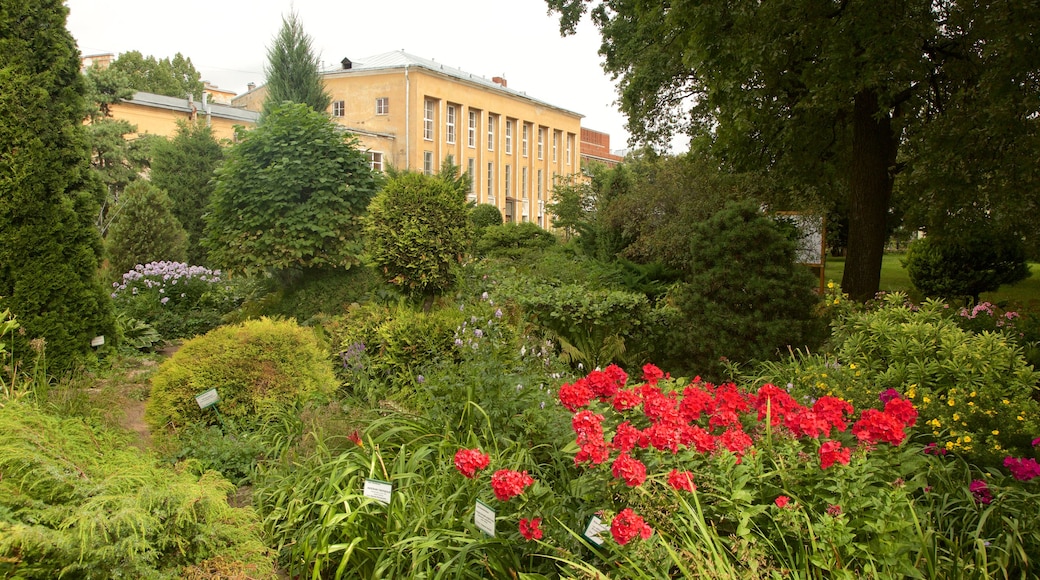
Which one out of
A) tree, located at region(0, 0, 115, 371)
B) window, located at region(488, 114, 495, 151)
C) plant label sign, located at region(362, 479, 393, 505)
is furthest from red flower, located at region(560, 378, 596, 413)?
window, located at region(488, 114, 495, 151)

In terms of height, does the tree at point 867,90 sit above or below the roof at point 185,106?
below

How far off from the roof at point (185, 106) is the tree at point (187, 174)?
7227mm

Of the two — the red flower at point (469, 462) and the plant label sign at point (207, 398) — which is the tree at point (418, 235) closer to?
the plant label sign at point (207, 398)

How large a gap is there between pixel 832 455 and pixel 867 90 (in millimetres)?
8936

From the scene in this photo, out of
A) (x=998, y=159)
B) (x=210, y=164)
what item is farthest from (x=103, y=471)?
(x=210, y=164)

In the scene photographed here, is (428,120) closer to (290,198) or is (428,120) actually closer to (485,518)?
(290,198)

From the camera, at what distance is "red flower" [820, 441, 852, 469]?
2.57 metres

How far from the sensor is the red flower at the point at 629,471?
240 cm

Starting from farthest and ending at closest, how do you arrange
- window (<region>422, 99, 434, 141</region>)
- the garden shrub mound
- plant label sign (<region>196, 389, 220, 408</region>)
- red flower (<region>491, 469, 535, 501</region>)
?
window (<region>422, 99, 434, 141</region>)
the garden shrub mound
plant label sign (<region>196, 389, 220, 408</region>)
red flower (<region>491, 469, 535, 501</region>)

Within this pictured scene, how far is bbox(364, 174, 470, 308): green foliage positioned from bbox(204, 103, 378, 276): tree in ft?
3.75

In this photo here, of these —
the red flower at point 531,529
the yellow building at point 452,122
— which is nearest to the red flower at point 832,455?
the red flower at point 531,529

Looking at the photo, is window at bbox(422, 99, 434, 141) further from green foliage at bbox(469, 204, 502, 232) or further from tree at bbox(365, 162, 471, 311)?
tree at bbox(365, 162, 471, 311)

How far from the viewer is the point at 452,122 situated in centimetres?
3953

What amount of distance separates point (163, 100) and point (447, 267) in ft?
84.9
